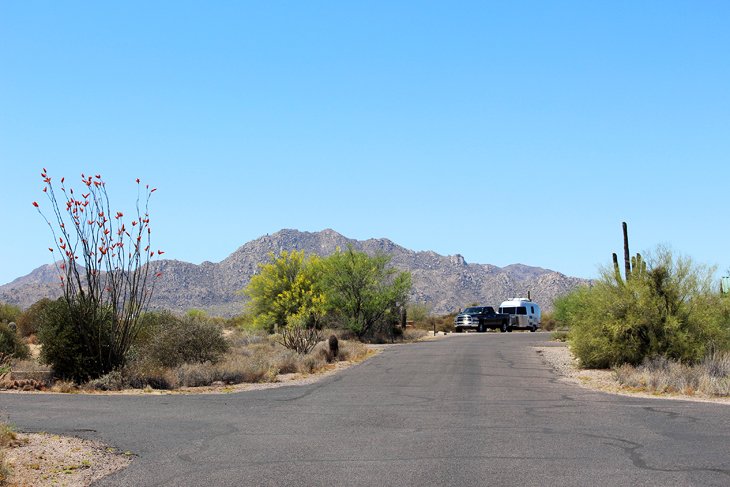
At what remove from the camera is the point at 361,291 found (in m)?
52.2

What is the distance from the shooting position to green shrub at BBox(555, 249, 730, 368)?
85.1ft

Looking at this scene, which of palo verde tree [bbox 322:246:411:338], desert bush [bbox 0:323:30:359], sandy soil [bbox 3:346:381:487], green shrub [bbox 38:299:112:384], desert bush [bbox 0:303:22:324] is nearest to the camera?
sandy soil [bbox 3:346:381:487]

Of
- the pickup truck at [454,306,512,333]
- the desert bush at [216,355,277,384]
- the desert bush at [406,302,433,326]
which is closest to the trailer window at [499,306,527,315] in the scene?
the pickup truck at [454,306,512,333]

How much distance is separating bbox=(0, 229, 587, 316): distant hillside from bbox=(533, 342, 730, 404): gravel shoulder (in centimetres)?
8369

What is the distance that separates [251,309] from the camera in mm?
55562

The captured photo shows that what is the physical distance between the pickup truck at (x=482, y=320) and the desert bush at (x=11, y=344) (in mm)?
42211

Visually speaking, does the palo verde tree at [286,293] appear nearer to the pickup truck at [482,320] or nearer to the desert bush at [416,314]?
the pickup truck at [482,320]

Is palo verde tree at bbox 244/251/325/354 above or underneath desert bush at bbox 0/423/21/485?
above

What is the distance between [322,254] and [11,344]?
372ft

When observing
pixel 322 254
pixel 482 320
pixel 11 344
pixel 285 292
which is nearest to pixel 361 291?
pixel 285 292

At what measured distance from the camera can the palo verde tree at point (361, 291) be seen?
51844 mm

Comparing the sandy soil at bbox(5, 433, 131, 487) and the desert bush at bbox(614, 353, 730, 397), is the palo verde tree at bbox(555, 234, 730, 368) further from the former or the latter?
the sandy soil at bbox(5, 433, 131, 487)

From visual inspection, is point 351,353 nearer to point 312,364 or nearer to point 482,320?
point 312,364

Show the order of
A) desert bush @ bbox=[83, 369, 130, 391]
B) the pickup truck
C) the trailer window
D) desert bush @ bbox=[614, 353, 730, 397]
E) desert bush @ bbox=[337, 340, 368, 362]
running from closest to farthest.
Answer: desert bush @ bbox=[614, 353, 730, 397] → desert bush @ bbox=[83, 369, 130, 391] → desert bush @ bbox=[337, 340, 368, 362] → the pickup truck → the trailer window
